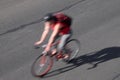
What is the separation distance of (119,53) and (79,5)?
5541 millimetres

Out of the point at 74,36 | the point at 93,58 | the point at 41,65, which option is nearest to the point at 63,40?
the point at 41,65

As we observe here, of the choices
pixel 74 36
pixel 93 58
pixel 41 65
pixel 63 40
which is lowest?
pixel 74 36

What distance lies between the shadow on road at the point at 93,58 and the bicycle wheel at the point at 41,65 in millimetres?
206

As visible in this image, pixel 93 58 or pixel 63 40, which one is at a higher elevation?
pixel 63 40

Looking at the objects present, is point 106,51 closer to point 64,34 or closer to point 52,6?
point 64,34

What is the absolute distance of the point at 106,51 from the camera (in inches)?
553

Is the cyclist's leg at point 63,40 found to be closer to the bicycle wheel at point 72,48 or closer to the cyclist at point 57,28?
the cyclist at point 57,28

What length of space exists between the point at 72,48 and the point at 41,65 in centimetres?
149

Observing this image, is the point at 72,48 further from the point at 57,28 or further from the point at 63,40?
the point at 57,28

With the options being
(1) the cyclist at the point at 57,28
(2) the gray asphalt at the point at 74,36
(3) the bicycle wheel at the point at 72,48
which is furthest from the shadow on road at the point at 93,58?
(1) the cyclist at the point at 57,28

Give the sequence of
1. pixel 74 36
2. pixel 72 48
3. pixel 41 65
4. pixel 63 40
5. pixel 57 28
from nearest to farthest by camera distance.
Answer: pixel 57 28, pixel 41 65, pixel 63 40, pixel 72 48, pixel 74 36

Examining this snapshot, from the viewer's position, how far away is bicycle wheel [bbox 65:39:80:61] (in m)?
13.4

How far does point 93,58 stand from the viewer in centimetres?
1360

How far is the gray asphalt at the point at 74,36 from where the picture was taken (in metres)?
12.7
